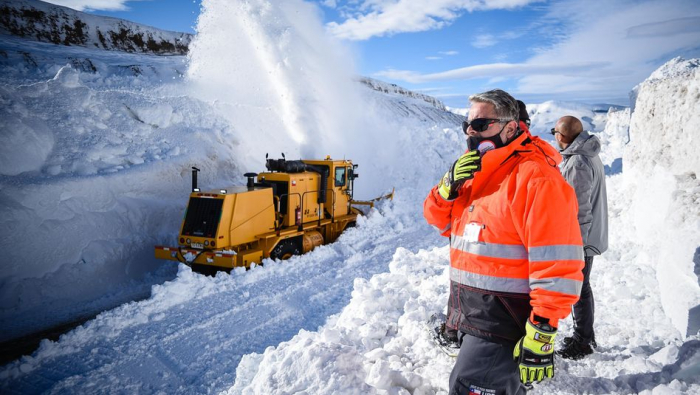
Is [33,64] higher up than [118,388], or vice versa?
[33,64]

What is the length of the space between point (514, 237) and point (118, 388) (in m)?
4.43

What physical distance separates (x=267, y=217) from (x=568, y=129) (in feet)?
19.9

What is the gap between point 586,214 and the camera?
3186 millimetres

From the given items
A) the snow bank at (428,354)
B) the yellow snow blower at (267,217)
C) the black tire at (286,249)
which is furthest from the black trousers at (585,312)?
the black tire at (286,249)

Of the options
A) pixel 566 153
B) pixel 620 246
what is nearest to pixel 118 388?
pixel 566 153

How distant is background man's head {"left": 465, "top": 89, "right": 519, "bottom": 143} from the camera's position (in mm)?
2182

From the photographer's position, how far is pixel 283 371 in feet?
10.6

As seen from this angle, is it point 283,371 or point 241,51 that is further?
point 241,51

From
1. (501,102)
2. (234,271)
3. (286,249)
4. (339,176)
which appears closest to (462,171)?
(501,102)

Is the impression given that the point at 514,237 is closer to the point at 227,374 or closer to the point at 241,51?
the point at 227,374

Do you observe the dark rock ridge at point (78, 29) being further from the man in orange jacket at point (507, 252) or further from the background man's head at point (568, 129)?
the man in orange jacket at point (507, 252)

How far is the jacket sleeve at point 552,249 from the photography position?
1812 mm

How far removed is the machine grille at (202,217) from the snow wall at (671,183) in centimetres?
662

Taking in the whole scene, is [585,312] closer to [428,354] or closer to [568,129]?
[428,354]
